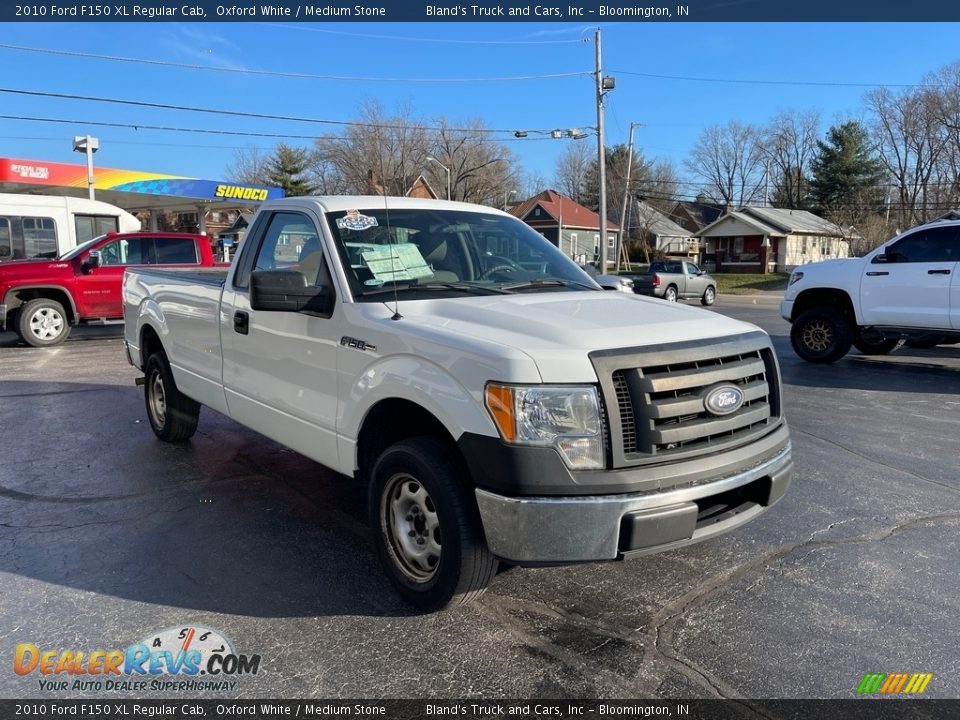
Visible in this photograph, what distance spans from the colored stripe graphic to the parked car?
80.6 feet

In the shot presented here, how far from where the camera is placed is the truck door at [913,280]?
9086mm

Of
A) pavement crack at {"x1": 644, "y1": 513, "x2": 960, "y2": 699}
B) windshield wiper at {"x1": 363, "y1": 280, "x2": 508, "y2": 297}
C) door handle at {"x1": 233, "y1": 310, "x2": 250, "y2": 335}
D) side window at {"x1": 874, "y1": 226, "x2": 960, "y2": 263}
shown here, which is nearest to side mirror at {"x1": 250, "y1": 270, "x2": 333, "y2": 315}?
windshield wiper at {"x1": 363, "y1": 280, "x2": 508, "y2": 297}

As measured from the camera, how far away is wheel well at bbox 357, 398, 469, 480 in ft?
10.6

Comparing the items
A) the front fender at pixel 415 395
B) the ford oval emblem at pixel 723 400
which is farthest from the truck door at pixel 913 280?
the front fender at pixel 415 395

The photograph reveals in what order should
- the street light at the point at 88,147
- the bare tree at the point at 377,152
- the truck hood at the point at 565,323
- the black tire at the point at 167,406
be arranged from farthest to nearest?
the bare tree at the point at 377,152 → the street light at the point at 88,147 → the black tire at the point at 167,406 → the truck hood at the point at 565,323

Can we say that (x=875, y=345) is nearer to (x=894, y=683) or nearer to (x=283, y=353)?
(x=894, y=683)

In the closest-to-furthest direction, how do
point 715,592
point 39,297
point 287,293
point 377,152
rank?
point 715,592, point 287,293, point 39,297, point 377,152

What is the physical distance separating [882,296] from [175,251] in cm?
1215

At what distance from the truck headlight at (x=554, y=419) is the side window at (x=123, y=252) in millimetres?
12454

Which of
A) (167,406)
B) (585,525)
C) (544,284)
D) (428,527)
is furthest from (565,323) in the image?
(167,406)

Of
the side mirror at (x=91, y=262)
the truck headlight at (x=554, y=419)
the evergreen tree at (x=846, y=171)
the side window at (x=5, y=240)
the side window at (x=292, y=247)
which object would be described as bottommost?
the truck headlight at (x=554, y=419)

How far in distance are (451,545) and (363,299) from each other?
52.4 inches

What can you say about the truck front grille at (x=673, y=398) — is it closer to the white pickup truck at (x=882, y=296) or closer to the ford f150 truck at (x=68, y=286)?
the white pickup truck at (x=882, y=296)

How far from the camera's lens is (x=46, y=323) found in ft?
40.5
